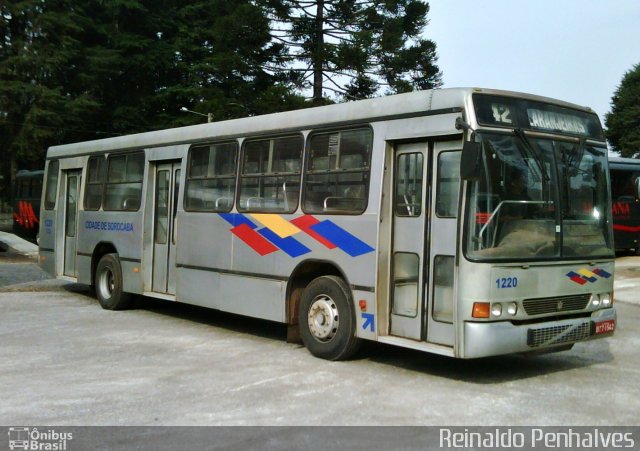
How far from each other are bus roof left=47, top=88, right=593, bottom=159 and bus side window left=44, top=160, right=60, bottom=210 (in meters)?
2.79

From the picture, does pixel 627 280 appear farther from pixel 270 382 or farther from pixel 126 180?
pixel 270 382

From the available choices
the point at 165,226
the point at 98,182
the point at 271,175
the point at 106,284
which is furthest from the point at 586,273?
the point at 98,182

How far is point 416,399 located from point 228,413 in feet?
5.65

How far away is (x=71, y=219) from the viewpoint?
13953 millimetres

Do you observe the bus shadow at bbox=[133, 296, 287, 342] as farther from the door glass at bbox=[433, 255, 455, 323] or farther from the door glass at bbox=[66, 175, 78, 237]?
the door glass at bbox=[433, 255, 455, 323]

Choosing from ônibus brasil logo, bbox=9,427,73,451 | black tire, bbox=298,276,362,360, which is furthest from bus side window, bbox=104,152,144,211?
ônibus brasil logo, bbox=9,427,73,451

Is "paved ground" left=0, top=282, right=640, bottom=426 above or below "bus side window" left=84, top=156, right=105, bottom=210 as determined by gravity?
below

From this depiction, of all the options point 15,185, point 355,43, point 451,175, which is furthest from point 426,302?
point 15,185

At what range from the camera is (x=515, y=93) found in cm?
739

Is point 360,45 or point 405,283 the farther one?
point 360,45

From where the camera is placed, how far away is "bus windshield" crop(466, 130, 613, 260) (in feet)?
22.8

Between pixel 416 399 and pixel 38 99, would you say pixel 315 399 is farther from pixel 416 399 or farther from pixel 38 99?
pixel 38 99

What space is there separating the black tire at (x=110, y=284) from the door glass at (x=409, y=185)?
6250 millimetres

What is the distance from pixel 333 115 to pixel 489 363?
339 cm
